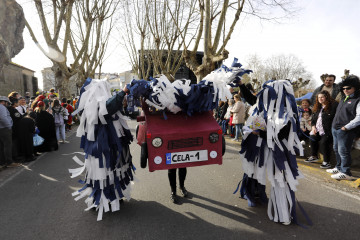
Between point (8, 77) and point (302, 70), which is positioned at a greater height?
point (302, 70)

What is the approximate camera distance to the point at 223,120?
9.17m

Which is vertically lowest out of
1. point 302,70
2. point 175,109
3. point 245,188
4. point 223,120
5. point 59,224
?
point 59,224

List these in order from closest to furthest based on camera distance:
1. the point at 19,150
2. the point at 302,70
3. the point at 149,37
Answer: the point at 19,150
the point at 149,37
the point at 302,70

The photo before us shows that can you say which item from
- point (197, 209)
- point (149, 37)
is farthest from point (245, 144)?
point (149, 37)

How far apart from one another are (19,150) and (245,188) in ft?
19.4

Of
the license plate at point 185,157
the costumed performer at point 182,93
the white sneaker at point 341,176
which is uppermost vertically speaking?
the costumed performer at point 182,93

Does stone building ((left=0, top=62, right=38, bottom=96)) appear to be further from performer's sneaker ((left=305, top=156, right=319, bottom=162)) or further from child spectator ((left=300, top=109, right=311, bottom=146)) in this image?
performer's sneaker ((left=305, top=156, right=319, bottom=162))

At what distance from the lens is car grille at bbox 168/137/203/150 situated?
7.92ft

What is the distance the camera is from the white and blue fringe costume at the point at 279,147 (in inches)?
103

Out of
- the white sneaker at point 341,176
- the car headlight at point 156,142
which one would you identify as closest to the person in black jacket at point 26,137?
the car headlight at point 156,142

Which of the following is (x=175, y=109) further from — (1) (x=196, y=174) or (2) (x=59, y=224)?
(1) (x=196, y=174)

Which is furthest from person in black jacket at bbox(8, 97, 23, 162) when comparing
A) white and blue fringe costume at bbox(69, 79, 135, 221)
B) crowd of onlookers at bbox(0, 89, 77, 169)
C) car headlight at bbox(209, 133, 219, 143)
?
car headlight at bbox(209, 133, 219, 143)

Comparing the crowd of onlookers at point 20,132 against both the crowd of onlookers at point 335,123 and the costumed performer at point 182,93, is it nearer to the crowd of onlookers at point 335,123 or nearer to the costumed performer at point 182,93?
the costumed performer at point 182,93

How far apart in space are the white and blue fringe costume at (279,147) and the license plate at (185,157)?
2.63 ft
